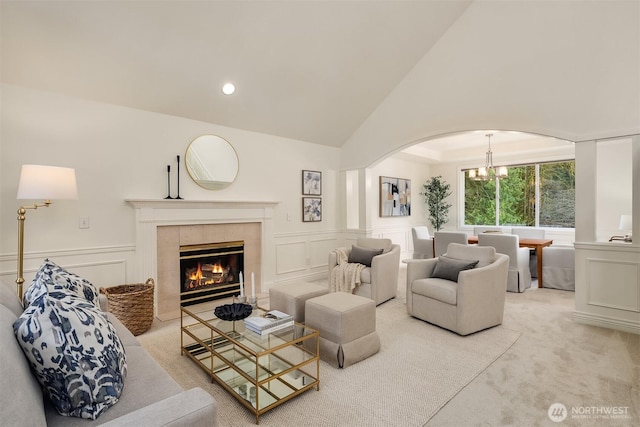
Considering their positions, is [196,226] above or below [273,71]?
below

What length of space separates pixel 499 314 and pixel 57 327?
11.8 feet

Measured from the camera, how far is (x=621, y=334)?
307 cm

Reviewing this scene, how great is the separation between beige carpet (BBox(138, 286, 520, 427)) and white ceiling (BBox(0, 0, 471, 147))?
2.61 m

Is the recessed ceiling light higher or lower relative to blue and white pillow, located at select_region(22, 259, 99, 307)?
higher

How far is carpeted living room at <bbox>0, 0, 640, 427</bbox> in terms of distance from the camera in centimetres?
188

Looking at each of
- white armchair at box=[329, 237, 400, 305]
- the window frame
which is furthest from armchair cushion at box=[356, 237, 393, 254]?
the window frame

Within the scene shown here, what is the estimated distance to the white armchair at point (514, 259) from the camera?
457 centimetres

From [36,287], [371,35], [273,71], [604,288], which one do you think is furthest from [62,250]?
[604,288]

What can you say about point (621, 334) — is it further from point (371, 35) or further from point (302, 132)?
point (302, 132)

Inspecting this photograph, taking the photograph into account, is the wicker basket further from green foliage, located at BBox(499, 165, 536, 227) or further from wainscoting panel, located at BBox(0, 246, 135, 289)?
green foliage, located at BBox(499, 165, 536, 227)

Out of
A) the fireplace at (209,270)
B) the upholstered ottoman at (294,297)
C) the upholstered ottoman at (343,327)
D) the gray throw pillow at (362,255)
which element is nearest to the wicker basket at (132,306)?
the fireplace at (209,270)

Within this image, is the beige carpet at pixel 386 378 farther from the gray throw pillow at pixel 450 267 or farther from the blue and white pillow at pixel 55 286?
the blue and white pillow at pixel 55 286

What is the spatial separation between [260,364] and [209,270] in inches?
88.0

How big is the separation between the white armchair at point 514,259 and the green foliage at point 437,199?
3213mm
